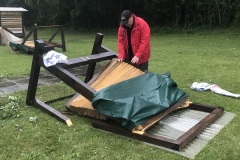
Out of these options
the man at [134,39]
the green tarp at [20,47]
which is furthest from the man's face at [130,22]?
the green tarp at [20,47]

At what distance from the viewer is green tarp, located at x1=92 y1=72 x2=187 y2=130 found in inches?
163

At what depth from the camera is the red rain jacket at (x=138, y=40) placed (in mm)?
5336

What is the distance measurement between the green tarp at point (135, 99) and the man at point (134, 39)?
0.63 meters

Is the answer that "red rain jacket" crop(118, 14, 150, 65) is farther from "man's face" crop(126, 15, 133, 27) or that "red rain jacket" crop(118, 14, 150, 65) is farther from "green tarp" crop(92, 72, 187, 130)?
"green tarp" crop(92, 72, 187, 130)

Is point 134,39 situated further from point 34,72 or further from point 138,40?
point 34,72

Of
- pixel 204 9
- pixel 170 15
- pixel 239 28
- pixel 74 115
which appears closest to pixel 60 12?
pixel 170 15

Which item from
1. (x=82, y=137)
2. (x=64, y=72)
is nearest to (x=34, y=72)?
(x=64, y=72)

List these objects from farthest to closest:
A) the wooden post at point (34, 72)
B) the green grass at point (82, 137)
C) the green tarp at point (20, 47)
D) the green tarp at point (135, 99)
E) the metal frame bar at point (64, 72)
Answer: the green tarp at point (20, 47) → the wooden post at point (34, 72) → the metal frame bar at point (64, 72) → the green tarp at point (135, 99) → the green grass at point (82, 137)

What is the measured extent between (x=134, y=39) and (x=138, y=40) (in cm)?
7

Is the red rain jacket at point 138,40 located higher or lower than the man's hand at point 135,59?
higher

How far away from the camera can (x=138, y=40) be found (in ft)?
17.9

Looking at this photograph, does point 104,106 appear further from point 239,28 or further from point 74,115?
point 239,28

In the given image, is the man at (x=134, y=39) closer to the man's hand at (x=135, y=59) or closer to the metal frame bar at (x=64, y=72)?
the man's hand at (x=135, y=59)

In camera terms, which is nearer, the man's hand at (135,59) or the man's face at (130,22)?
the man's face at (130,22)
